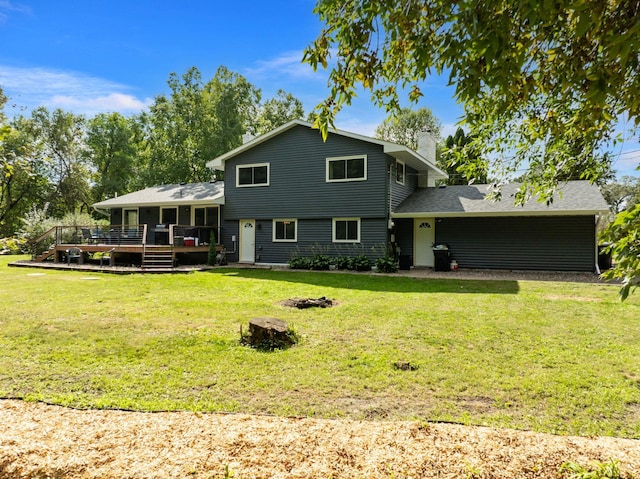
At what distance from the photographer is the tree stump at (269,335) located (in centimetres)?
514

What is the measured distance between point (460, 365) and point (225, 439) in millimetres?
2866

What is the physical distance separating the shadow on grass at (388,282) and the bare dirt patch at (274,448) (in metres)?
7.43

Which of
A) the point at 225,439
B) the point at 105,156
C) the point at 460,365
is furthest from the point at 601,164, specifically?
the point at 105,156

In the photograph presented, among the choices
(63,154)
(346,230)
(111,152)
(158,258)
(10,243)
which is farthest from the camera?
(111,152)

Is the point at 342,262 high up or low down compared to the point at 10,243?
down

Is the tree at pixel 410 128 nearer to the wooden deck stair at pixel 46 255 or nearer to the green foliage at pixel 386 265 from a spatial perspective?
the green foliage at pixel 386 265

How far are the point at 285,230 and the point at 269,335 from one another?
1256cm

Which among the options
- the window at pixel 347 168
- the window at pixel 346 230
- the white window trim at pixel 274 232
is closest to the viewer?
the window at pixel 347 168

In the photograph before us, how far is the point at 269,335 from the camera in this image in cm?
515

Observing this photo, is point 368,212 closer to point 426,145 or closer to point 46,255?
point 426,145

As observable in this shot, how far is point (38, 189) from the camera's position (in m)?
34.3

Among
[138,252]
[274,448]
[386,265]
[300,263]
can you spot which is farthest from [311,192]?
[274,448]

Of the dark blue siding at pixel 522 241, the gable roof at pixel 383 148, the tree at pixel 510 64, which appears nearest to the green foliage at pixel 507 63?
the tree at pixel 510 64

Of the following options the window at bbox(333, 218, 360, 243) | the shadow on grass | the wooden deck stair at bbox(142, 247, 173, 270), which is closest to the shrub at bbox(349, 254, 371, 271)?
the window at bbox(333, 218, 360, 243)
